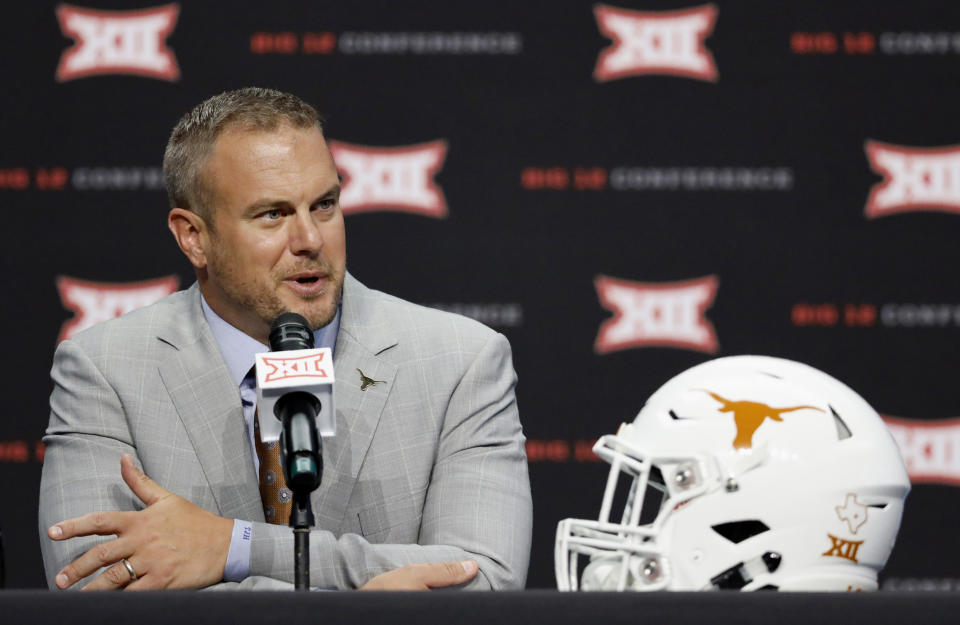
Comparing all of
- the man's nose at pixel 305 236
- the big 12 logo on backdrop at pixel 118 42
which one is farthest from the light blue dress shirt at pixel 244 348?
the big 12 logo on backdrop at pixel 118 42

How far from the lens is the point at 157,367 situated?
94.3 inches

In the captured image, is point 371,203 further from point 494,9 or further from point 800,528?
point 800,528

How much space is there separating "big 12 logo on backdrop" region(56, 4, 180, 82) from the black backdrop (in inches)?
0.5


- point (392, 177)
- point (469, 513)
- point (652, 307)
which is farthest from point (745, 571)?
point (392, 177)

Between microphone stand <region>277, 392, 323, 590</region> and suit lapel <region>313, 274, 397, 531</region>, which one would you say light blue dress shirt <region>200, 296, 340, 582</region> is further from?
microphone stand <region>277, 392, 323, 590</region>

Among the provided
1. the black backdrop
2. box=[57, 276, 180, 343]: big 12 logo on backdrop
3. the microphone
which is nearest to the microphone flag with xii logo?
the microphone

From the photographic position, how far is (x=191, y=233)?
2502 millimetres

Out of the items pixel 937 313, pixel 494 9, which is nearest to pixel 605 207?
pixel 494 9

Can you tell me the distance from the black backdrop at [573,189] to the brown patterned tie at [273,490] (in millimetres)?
1190

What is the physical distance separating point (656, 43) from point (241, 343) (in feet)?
5.35

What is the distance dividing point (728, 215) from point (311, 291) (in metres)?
1.51

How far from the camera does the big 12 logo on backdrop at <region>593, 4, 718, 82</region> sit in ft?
11.4

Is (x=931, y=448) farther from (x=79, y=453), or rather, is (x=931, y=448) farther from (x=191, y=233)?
(x=79, y=453)

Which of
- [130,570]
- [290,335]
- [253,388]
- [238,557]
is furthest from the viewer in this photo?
[253,388]
